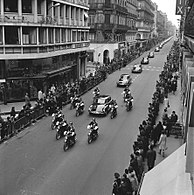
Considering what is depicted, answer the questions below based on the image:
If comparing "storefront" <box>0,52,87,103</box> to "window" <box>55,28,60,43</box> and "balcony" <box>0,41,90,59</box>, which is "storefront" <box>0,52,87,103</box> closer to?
"balcony" <box>0,41,90,59</box>

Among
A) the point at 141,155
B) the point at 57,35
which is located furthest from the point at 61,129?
the point at 57,35

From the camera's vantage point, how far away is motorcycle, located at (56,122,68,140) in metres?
19.0

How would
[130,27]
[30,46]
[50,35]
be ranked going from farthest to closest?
[130,27]
[50,35]
[30,46]

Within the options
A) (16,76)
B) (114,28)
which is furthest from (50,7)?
(114,28)

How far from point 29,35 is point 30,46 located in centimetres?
132

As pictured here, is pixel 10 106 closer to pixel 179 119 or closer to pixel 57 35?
pixel 57 35

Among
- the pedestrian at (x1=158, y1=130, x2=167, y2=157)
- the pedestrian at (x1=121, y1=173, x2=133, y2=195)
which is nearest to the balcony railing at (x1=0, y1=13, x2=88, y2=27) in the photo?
the pedestrian at (x1=158, y1=130, x2=167, y2=157)

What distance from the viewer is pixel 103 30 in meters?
65.4

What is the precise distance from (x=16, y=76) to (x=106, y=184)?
1787 cm

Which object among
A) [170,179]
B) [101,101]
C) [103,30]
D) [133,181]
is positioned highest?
[103,30]

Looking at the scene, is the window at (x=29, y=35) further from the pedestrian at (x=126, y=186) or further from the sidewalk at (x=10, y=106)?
the pedestrian at (x=126, y=186)

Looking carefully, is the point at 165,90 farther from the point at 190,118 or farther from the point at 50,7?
the point at 190,118

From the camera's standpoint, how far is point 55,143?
18500 millimetres

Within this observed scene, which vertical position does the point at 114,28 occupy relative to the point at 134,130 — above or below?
above
